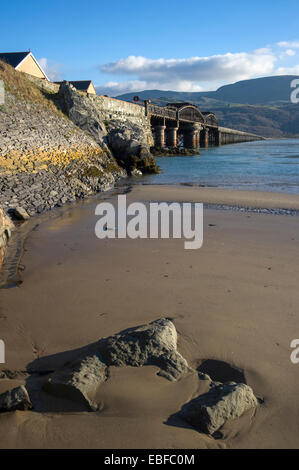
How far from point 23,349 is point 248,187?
1411cm

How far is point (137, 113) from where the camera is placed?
127 feet

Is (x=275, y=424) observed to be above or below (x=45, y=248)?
below

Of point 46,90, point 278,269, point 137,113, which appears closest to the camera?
point 278,269

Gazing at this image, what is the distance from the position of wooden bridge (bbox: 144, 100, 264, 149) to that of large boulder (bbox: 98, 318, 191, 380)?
41285 mm

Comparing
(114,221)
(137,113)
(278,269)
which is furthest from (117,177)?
(137,113)

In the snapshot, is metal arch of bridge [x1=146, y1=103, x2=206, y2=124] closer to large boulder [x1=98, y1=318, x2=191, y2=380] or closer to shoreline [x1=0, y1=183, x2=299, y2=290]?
shoreline [x1=0, y1=183, x2=299, y2=290]

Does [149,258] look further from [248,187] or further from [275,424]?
[248,187]

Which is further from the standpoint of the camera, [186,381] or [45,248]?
[45,248]

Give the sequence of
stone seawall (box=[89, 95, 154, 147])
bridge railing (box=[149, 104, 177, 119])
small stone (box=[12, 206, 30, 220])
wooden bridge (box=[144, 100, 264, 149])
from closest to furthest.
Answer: small stone (box=[12, 206, 30, 220]) → stone seawall (box=[89, 95, 154, 147]) → bridge railing (box=[149, 104, 177, 119]) → wooden bridge (box=[144, 100, 264, 149])

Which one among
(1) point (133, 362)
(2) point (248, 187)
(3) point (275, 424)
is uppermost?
(2) point (248, 187)

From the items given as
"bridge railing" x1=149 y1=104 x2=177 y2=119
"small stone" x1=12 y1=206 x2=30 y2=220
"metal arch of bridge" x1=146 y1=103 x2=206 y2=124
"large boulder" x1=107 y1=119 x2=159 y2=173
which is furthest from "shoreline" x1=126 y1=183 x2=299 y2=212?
"bridge railing" x1=149 y1=104 x2=177 y2=119

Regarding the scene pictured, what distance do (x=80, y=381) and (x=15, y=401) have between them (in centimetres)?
49

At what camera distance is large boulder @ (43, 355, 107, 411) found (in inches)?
104

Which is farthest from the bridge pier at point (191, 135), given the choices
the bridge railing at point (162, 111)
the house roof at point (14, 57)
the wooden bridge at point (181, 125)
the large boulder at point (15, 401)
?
the large boulder at point (15, 401)
